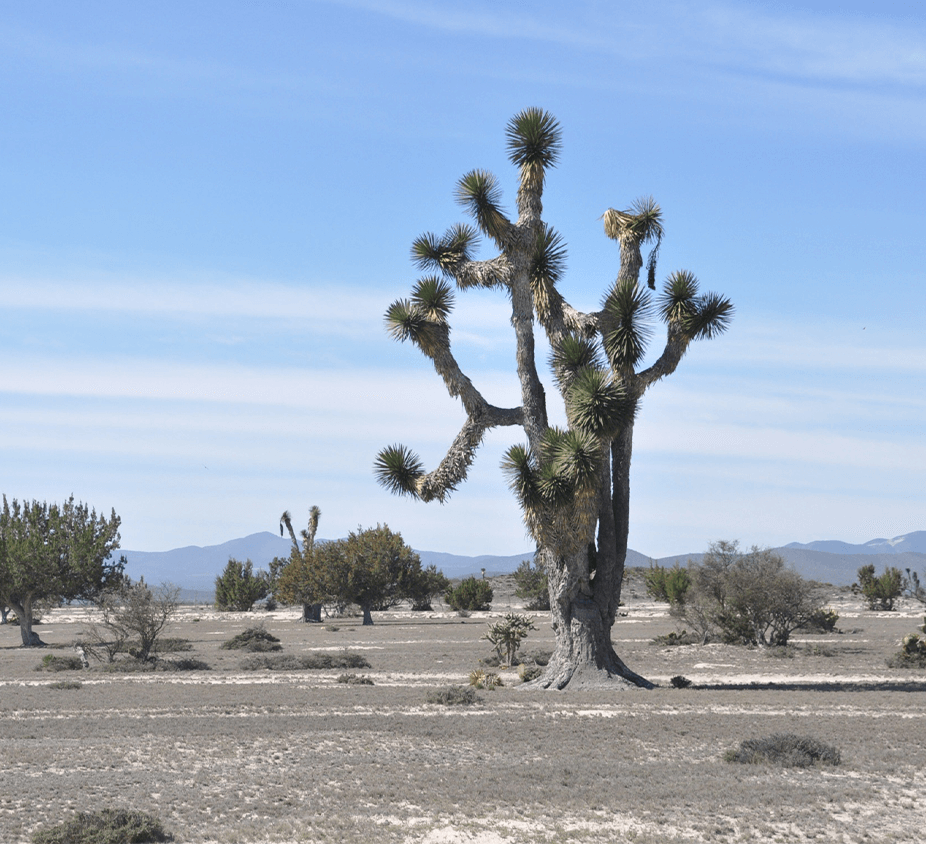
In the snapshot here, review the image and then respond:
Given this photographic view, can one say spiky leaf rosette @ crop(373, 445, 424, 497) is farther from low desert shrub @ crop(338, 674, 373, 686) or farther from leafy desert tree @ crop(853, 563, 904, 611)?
leafy desert tree @ crop(853, 563, 904, 611)

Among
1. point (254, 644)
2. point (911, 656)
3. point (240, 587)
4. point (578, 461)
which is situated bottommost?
point (254, 644)

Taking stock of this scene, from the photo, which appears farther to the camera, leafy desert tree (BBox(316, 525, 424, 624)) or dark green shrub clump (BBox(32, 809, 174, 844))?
leafy desert tree (BBox(316, 525, 424, 624))

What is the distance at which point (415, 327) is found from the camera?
20.3 metres

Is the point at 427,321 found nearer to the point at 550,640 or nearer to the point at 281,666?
the point at 281,666

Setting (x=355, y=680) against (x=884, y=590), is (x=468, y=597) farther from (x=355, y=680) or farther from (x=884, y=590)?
(x=355, y=680)

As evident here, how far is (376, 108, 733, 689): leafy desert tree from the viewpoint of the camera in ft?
63.3

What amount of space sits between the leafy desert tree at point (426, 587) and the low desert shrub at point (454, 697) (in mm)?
31766

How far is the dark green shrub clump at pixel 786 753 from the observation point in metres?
12.1

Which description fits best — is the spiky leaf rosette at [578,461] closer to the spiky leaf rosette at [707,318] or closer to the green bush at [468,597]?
the spiky leaf rosette at [707,318]

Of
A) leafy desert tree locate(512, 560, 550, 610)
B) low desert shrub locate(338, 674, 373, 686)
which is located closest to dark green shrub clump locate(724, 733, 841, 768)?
low desert shrub locate(338, 674, 373, 686)

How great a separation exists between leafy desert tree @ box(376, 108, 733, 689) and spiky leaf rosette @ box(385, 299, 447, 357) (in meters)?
0.03

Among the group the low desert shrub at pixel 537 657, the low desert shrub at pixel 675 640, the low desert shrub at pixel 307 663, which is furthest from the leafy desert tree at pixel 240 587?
the low desert shrub at pixel 537 657

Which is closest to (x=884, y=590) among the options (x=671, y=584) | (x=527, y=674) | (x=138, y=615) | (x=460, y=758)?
(x=671, y=584)

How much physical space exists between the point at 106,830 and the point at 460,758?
517 cm
